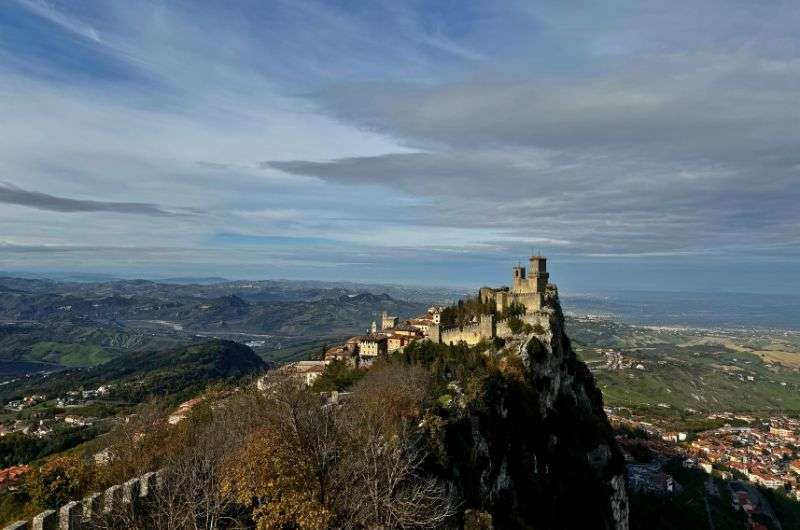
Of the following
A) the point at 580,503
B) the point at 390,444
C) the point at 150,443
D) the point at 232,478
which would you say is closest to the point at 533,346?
the point at 580,503

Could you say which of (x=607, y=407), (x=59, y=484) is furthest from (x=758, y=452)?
(x=59, y=484)

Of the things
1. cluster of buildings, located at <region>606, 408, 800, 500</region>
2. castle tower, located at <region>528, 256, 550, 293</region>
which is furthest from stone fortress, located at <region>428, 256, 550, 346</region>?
cluster of buildings, located at <region>606, 408, 800, 500</region>

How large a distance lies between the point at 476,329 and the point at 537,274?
39.6 feet

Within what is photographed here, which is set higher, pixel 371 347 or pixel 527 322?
pixel 527 322

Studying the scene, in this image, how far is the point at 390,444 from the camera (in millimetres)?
23312

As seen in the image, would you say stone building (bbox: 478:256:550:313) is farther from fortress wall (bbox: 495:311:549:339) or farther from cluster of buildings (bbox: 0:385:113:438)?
cluster of buildings (bbox: 0:385:113:438)

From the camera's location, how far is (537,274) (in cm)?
6694

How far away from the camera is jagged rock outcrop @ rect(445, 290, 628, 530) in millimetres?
34531

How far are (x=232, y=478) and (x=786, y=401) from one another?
230627 millimetres

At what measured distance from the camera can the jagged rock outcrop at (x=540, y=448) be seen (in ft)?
113

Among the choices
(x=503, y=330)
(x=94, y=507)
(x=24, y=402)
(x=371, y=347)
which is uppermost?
(x=503, y=330)

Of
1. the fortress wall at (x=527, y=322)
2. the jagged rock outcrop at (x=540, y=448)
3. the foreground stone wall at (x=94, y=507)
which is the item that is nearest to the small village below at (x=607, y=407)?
the fortress wall at (x=527, y=322)

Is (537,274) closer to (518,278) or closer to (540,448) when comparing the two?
(518,278)

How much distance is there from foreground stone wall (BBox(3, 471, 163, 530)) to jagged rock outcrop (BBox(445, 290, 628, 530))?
701 inches
